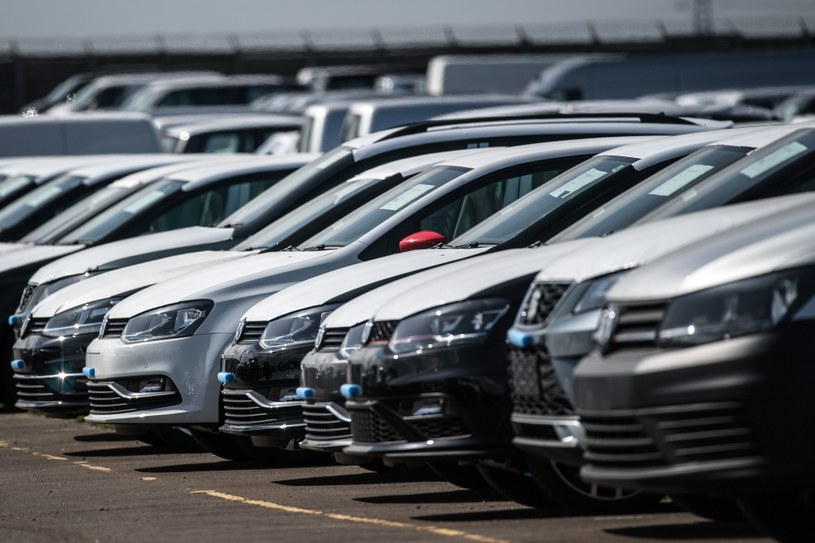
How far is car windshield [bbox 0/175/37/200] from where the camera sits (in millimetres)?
19078

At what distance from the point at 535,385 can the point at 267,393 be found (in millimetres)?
2761

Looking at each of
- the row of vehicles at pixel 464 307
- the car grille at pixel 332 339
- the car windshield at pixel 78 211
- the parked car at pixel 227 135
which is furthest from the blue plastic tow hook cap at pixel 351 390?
the parked car at pixel 227 135

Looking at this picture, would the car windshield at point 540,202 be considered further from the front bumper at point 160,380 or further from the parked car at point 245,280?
the front bumper at point 160,380

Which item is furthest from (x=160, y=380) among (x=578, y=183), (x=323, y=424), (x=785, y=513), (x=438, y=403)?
(x=785, y=513)

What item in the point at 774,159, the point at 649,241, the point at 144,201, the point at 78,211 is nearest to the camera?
the point at 649,241

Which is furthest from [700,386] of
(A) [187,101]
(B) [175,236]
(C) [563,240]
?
(A) [187,101]

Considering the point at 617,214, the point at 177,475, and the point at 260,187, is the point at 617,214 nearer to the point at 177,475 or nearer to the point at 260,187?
the point at 177,475

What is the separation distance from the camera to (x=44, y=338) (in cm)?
1225

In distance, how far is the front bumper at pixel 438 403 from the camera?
7.72 meters

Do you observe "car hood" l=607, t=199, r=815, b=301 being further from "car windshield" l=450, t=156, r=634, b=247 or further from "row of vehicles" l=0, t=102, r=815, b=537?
"car windshield" l=450, t=156, r=634, b=247

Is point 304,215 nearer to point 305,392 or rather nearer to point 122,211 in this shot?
point 305,392

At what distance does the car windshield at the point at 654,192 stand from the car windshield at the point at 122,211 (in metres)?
6.35

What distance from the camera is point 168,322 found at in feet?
34.5

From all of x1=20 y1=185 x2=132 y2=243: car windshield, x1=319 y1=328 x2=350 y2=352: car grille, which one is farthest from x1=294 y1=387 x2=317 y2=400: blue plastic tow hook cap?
x1=20 y1=185 x2=132 y2=243: car windshield
